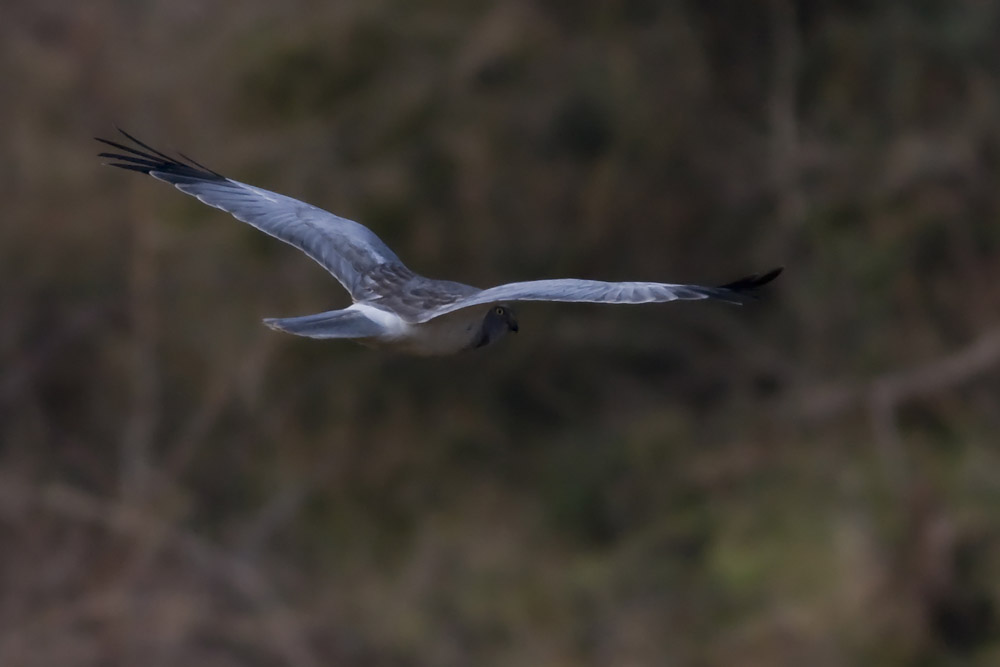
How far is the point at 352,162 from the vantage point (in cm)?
1369

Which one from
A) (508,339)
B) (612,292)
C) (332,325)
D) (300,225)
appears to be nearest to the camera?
(612,292)

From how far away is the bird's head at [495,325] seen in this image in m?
6.32

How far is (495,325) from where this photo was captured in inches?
253

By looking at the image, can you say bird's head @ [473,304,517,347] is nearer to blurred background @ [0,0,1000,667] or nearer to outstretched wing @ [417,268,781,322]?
outstretched wing @ [417,268,781,322]

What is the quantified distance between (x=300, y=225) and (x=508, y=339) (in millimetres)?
7127

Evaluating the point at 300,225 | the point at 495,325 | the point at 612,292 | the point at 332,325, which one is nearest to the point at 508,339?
the point at 300,225

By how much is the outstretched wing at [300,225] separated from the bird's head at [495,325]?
1.22 feet

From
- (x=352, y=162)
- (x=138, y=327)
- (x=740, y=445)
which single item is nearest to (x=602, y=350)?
(x=740, y=445)

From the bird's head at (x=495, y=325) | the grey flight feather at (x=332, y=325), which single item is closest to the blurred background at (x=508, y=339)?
the bird's head at (x=495, y=325)

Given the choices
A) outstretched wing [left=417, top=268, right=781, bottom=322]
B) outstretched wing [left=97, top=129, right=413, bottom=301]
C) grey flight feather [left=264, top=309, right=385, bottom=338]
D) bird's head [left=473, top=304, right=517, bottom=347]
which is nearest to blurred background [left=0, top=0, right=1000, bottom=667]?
outstretched wing [left=97, top=129, right=413, bottom=301]

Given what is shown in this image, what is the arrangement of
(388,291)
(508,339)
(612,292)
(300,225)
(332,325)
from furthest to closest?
(508,339) < (300,225) < (388,291) < (332,325) < (612,292)

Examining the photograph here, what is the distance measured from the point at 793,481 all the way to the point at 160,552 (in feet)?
16.2

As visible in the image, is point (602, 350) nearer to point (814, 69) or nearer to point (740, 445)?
point (740, 445)

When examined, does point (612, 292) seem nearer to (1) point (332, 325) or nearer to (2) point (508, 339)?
(1) point (332, 325)
